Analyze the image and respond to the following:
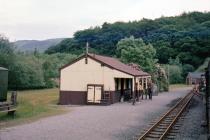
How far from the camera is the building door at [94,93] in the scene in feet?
110

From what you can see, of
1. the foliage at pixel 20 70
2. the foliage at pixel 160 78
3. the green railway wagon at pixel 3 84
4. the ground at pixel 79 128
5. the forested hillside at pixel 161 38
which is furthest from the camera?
the forested hillside at pixel 161 38

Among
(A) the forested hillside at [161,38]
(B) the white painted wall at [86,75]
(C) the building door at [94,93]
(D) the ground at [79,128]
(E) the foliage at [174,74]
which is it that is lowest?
(D) the ground at [79,128]

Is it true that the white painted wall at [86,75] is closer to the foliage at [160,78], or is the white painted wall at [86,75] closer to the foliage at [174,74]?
the foliage at [160,78]

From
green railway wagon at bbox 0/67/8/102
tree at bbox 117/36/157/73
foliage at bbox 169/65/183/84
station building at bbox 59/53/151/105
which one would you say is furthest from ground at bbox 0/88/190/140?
foliage at bbox 169/65/183/84

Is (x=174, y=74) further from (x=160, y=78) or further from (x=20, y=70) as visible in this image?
(x=20, y=70)

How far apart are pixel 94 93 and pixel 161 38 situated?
9761 cm

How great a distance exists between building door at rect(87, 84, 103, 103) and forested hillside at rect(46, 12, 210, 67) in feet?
278

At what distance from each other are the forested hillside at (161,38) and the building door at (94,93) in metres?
84.6

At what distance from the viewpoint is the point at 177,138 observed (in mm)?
15203

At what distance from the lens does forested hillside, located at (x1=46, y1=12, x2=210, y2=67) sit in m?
122

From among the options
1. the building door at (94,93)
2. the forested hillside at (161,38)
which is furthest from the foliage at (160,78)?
the forested hillside at (161,38)

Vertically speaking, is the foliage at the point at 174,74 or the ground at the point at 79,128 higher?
the foliage at the point at 174,74

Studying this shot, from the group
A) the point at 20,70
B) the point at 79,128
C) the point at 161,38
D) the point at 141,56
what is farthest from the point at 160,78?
the point at 161,38

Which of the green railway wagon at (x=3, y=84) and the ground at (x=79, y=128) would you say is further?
the green railway wagon at (x=3, y=84)
